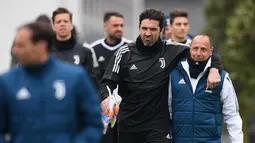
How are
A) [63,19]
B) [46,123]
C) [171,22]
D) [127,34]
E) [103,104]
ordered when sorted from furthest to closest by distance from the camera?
[127,34]
[171,22]
[63,19]
[103,104]
[46,123]

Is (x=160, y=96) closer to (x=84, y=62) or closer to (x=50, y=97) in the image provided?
(x=84, y=62)

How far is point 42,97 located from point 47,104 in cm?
7

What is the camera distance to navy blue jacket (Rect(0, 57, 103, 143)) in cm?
801

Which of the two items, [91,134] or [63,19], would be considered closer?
[91,134]

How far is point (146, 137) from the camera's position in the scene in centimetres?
1185

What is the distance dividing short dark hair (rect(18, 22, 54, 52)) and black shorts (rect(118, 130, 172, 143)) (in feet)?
12.5

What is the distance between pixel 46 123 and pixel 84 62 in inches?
217

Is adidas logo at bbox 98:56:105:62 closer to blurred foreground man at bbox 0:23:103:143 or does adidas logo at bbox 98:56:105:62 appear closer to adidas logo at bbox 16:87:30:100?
blurred foreground man at bbox 0:23:103:143

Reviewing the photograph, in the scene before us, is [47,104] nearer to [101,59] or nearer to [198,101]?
[198,101]

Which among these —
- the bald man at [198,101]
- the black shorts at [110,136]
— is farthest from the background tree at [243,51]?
the bald man at [198,101]

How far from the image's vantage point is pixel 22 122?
803 cm

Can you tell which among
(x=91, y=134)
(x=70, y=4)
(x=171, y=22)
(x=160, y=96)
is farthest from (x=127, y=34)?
(x=91, y=134)

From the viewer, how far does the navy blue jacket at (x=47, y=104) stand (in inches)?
315

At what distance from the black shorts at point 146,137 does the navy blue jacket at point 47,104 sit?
11.8 ft
